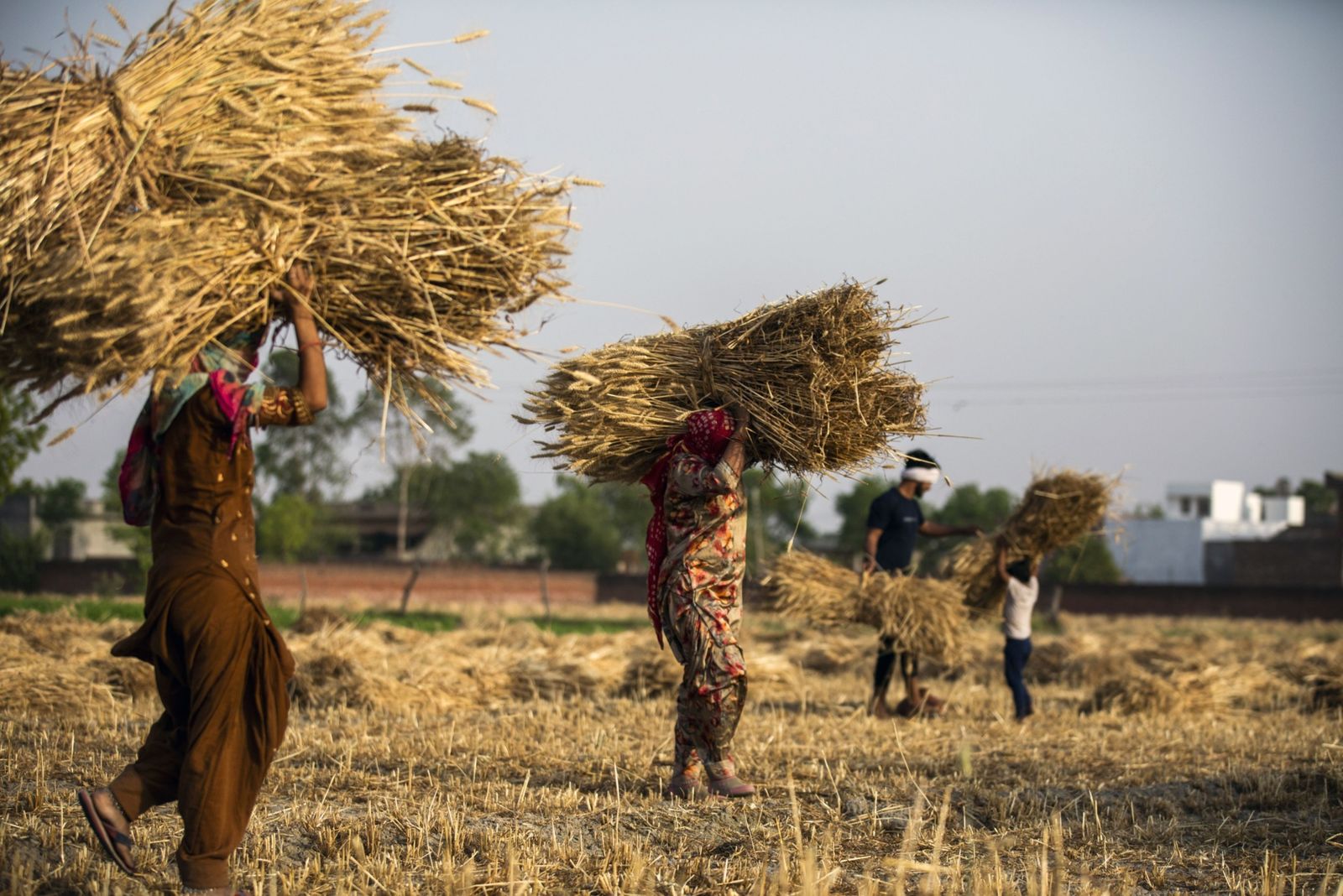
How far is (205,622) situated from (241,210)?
122 centimetres

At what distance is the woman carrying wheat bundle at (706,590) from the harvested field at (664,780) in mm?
254

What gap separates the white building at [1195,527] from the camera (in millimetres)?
64250

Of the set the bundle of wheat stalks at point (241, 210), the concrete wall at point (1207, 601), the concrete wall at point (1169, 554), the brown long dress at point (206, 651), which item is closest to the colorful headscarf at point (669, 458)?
the bundle of wheat stalks at point (241, 210)

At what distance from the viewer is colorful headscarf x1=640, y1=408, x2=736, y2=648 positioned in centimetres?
550

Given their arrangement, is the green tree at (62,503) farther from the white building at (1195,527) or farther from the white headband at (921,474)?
the white headband at (921,474)

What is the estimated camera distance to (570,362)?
5828mm

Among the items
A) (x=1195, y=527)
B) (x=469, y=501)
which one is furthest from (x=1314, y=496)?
(x=469, y=501)

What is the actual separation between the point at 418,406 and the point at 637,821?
1731mm

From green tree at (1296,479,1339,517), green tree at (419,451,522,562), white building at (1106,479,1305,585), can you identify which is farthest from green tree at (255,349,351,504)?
green tree at (1296,479,1339,517)

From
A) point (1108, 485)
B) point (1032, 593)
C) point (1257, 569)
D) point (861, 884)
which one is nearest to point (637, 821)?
point (861, 884)

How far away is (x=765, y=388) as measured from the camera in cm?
556

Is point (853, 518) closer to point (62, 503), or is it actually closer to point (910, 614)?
point (62, 503)

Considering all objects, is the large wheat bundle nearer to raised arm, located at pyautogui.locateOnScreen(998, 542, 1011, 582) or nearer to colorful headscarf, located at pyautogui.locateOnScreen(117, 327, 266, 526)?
raised arm, located at pyautogui.locateOnScreen(998, 542, 1011, 582)

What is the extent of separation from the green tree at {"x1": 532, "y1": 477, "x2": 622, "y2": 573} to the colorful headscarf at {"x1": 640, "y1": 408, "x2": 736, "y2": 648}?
56.7 metres
